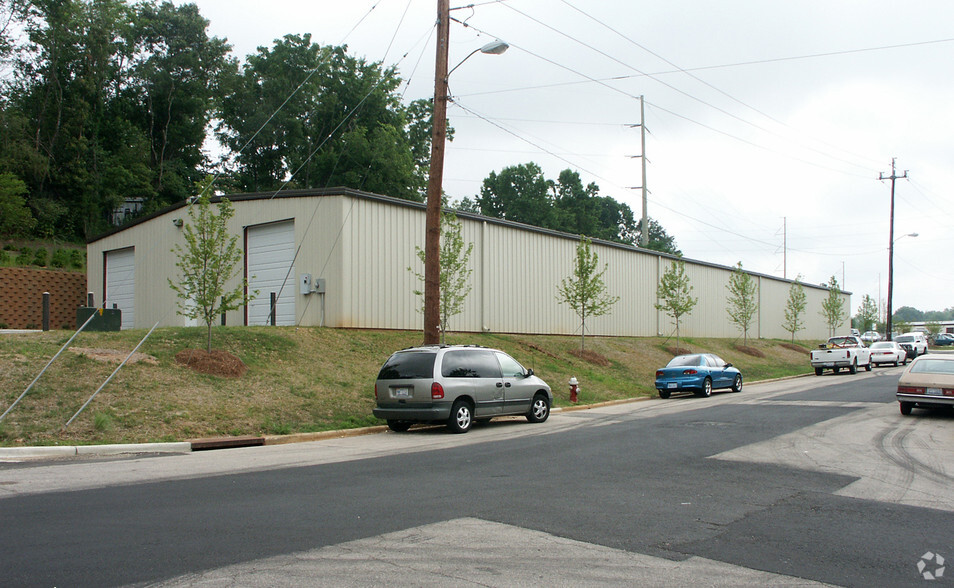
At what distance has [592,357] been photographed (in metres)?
29.3

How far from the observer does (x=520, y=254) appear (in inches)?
1254

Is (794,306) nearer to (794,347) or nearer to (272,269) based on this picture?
(794,347)

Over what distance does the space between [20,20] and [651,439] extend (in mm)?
56926

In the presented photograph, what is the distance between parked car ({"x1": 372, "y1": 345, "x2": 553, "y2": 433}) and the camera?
14.3m

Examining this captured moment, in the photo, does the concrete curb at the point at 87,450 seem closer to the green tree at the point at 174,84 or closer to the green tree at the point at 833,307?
the green tree at the point at 174,84

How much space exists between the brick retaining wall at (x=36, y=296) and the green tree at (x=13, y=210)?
40.4 ft

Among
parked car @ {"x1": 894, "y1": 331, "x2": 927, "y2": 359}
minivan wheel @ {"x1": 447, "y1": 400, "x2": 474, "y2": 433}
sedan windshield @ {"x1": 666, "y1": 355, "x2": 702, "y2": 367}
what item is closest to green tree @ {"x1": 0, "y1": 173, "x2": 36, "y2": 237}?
sedan windshield @ {"x1": 666, "y1": 355, "x2": 702, "y2": 367}

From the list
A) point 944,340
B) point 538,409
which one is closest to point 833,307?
point 944,340

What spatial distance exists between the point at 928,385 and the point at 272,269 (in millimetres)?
19805

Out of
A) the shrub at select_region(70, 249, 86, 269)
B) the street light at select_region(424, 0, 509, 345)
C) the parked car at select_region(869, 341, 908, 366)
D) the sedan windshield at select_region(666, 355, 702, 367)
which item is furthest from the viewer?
the shrub at select_region(70, 249, 86, 269)

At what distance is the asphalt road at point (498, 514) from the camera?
17.7 ft

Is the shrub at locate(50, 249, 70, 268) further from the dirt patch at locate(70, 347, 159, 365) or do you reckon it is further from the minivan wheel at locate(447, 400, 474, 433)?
the minivan wheel at locate(447, 400, 474, 433)

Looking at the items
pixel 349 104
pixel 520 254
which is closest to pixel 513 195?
pixel 349 104

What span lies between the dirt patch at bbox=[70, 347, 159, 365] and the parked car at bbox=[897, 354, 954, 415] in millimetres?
16609
